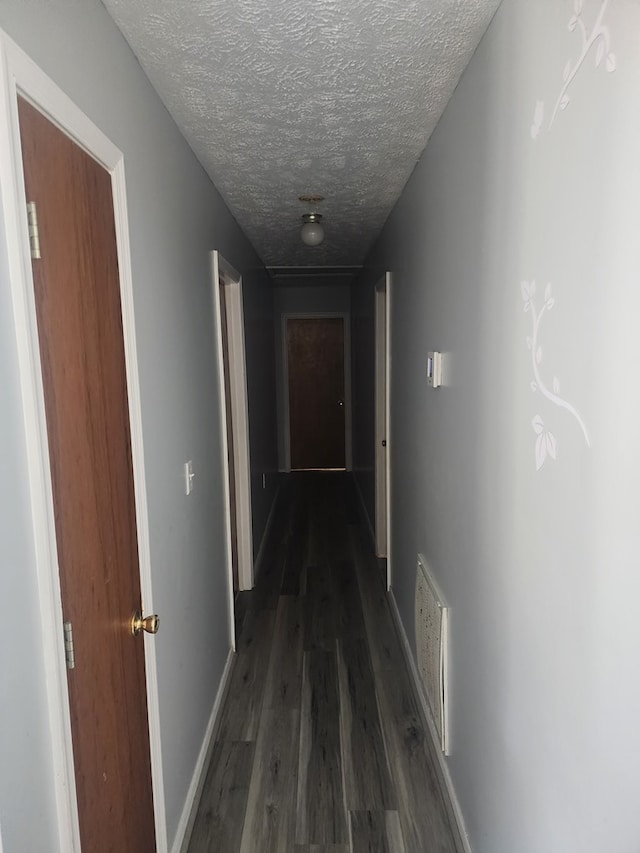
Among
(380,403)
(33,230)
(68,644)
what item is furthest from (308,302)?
(68,644)

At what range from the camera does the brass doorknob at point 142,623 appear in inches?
53.1

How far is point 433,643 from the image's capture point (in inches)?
78.1

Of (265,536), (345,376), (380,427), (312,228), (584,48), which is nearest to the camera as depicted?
(584,48)

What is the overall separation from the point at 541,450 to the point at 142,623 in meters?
1.06

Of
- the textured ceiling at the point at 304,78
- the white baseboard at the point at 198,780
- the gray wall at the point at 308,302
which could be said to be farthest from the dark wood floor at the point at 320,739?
the gray wall at the point at 308,302

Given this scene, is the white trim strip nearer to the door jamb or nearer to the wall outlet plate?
the wall outlet plate

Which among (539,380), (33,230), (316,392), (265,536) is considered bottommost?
(265,536)

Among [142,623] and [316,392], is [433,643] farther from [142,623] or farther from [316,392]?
[316,392]

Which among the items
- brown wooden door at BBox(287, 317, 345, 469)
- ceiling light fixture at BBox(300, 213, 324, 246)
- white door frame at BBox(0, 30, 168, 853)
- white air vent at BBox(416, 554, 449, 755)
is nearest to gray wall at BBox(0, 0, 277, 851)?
white door frame at BBox(0, 30, 168, 853)

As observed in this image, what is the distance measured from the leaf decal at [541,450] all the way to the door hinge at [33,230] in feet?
3.19

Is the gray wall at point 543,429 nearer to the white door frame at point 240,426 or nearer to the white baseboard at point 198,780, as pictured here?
the white baseboard at point 198,780

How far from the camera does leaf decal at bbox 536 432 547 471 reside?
3.36 feet

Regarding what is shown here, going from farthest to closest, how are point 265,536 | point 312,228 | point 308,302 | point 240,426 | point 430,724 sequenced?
point 308,302 → point 265,536 → point 240,426 → point 312,228 → point 430,724

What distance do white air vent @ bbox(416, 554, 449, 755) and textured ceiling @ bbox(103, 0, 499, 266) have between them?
5.56 feet
